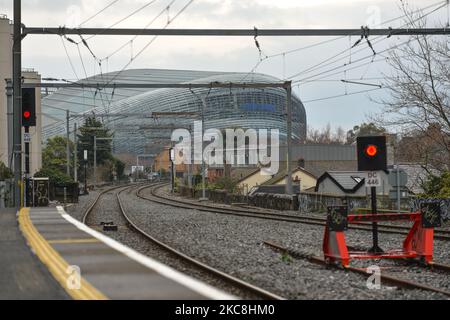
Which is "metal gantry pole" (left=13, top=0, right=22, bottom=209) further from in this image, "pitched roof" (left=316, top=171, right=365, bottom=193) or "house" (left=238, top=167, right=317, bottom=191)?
"house" (left=238, top=167, right=317, bottom=191)

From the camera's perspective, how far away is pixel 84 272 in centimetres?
938

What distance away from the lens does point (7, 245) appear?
1305 centimetres

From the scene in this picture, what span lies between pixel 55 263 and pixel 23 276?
74 cm

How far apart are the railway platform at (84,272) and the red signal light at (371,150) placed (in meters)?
6.61

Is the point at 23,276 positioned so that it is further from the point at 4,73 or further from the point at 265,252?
the point at 4,73

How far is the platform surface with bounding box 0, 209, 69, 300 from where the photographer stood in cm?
816

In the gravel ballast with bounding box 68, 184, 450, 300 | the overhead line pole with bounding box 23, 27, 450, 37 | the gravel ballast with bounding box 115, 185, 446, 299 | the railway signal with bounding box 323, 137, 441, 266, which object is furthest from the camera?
the overhead line pole with bounding box 23, 27, 450, 37

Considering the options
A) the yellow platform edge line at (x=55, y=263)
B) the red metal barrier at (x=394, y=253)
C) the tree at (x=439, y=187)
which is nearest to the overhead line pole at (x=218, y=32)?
the yellow platform edge line at (x=55, y=263)

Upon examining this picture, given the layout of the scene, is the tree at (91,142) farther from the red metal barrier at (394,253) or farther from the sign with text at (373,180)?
the red metal barrier at (394,253)

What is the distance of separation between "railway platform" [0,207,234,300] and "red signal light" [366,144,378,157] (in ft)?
21.7

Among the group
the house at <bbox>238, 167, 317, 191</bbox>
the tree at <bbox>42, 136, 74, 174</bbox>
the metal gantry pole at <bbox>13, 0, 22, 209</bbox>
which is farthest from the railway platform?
the tree at <bbox>42, 136, 74, 174</bbox>

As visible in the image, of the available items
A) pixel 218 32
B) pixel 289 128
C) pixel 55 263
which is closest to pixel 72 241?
pixel 55 263

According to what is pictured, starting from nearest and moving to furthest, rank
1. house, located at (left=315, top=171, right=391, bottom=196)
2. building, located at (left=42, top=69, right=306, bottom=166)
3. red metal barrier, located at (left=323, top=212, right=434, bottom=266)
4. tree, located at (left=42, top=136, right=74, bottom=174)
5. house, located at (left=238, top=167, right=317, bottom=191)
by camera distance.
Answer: red metal barrier, located at (left=323, top=212, right=434, bottom=266)
house, located at (left=315, top=171, right=391, bottom=196)
house, located at (left=238, top=167, right=317, bottom=191)
tree, located at (left=42, top=136, right=74, bottom=174)
building, located at (left=42, top=69, right=306, bottom=166)
